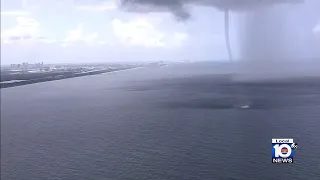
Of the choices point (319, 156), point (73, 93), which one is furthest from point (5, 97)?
point (319, 156)

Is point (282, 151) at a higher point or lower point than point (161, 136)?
higher

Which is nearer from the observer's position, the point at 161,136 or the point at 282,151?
the point at 282,151

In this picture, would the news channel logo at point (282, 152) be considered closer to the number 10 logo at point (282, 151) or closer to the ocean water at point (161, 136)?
the number 10 logo at point (282, 151)

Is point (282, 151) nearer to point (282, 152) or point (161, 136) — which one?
point (282, 152)

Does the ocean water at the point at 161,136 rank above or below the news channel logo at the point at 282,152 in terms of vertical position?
below

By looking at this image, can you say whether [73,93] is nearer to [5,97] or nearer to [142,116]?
[5,97]

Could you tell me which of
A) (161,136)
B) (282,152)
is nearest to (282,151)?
(282,152)

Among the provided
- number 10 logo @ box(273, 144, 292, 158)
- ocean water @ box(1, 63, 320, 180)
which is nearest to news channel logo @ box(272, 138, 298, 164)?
number 10 logo @ box(273, 144, 292, 158)

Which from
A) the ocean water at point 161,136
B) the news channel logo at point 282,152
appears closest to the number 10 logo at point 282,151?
the news channel logo at point 282,152
